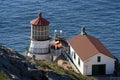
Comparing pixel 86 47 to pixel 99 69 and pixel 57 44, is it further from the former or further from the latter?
pixel 57 44

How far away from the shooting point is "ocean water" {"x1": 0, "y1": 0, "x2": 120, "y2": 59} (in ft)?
180

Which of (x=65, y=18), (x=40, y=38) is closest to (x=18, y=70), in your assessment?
(x=40, y=38)

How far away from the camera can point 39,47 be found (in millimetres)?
37875

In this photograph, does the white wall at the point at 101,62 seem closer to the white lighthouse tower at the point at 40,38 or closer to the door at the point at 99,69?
the door at the point at 99,69

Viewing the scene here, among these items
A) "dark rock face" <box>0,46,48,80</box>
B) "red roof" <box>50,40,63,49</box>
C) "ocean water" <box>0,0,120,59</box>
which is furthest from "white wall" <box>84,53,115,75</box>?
"dark rock face" <box>0,46,48,80</box>

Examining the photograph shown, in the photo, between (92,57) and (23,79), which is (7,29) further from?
(23,79)

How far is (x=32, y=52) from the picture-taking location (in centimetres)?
3825

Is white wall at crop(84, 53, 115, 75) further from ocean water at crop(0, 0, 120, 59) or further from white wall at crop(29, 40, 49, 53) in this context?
ocean water at crop(0, 0, 120, 59)

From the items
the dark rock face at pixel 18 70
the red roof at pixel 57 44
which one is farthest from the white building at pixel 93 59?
the dark rock face at pixel 18 70

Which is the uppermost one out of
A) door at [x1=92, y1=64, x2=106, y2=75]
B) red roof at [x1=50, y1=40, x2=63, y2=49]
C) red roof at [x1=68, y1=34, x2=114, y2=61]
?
red roof at [x1=68, y1=34, x2=114, y2=61]

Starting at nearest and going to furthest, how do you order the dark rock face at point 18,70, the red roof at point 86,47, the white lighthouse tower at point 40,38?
the dark rock face at point 18,70 → the red roof at point 86,47 → the white lighthouse tower at point 40,38

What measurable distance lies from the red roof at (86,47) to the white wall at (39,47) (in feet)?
7.16

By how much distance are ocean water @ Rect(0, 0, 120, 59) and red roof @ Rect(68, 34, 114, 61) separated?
12.2m

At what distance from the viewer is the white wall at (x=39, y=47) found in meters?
37.7
